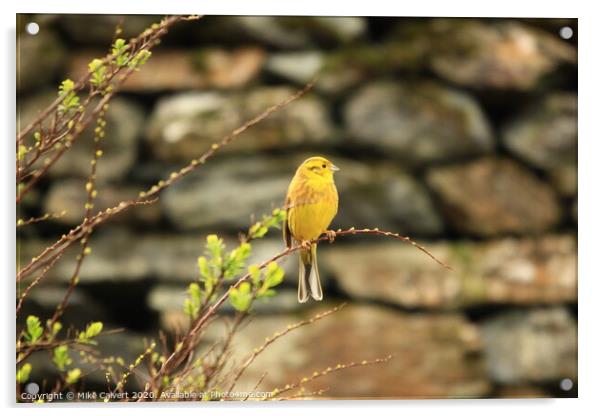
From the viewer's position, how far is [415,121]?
2234mm

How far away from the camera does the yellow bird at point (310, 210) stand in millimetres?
1770

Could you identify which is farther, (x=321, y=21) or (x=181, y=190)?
(x=181, y=190)

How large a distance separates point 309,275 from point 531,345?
71 cm

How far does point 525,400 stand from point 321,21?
1.14 m

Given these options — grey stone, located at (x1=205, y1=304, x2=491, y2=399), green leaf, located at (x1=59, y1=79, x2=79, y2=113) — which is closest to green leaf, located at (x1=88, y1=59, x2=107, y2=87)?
green leaf, located at (x1=59, y1=79, x2=79, y2=113)

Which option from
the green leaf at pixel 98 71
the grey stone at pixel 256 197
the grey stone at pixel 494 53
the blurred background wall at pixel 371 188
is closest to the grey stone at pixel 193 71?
the blurred background wall at pixel 371 188

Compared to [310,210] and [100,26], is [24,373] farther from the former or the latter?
[100,26]

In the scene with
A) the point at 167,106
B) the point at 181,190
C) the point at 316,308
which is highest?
the point at 167,106

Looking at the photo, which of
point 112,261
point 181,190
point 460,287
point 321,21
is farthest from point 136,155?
point 460,287

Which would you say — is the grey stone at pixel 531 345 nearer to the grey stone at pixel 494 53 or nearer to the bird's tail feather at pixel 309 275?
the bird's tail feather at pixel 309 275

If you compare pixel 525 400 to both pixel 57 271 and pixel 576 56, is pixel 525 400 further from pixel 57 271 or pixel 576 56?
pixel 57 271

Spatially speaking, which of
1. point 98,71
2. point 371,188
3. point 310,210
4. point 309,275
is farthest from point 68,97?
point 371,188

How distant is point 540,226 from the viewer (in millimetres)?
2182

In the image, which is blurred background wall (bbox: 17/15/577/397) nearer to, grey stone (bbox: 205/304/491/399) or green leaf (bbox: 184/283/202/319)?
grey stone (bbox: 205/304/491/399)
